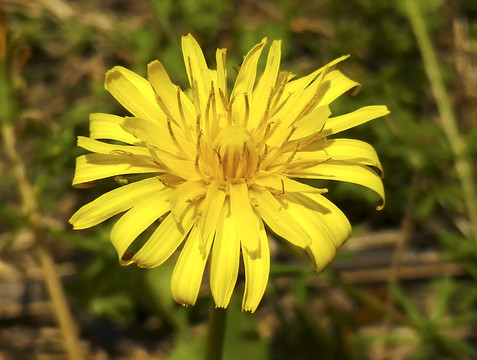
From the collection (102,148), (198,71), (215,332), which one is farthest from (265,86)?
(215,332)

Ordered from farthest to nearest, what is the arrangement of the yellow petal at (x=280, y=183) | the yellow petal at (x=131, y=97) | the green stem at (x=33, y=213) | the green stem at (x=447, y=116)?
the green stem at (x=447, y=116), the green stem at (x=33, y=213), the yellow petal at (x=131, y=97), the yellow petal at (x=280, y=183)

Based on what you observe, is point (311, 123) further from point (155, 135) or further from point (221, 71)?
point (155, 135)

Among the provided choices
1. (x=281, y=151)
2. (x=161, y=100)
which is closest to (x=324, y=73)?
(x=281, y=151)

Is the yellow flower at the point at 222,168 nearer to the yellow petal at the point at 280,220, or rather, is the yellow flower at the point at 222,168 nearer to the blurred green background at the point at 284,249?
the yellow petal at the point at 280,220

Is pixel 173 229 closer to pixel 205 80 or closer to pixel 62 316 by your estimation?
pixel 205 80

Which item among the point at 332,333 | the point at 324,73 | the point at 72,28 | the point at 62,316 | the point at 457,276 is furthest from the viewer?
the point at 72,28

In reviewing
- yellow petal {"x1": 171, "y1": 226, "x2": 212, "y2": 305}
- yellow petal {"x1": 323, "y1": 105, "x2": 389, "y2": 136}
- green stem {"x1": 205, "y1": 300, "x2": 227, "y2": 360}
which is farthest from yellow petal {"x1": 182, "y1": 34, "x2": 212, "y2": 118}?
green stem {"x1": 205, "y1": 300, "x2": 227, "y2": 360}

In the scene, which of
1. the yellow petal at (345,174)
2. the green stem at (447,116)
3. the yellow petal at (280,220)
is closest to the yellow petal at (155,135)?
the yellow petal at (280,220)
